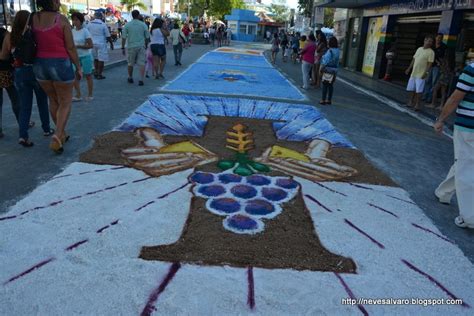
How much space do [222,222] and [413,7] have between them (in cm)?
1361

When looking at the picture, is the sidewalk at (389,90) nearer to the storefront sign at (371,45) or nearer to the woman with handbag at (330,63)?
the storefront sign at (371,45)

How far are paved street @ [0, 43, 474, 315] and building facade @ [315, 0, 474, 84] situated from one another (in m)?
6.09

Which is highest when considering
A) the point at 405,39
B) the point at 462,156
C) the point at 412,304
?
the point at 405,39

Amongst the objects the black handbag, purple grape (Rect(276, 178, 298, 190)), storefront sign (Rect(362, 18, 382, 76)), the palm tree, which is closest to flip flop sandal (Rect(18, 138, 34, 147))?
the black handbag

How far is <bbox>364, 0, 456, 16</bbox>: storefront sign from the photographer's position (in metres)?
11.6

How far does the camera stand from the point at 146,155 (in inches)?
198

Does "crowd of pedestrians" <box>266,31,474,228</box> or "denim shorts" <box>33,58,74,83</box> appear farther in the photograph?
"denim shorts" <box>33,58,74,83</box>

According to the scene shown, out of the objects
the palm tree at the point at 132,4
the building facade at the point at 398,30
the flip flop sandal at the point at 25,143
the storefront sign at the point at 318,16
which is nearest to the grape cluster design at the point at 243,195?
the flip flop sandal at the point at 25,143

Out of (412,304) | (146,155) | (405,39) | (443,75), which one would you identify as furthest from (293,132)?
(405,39)

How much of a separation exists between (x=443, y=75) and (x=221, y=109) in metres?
6.03

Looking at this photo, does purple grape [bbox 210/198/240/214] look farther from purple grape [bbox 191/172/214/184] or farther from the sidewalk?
the sidewalk

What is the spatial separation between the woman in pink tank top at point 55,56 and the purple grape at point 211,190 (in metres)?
2.01

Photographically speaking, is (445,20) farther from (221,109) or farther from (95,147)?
(95,147)

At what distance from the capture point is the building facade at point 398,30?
11.1 meters
